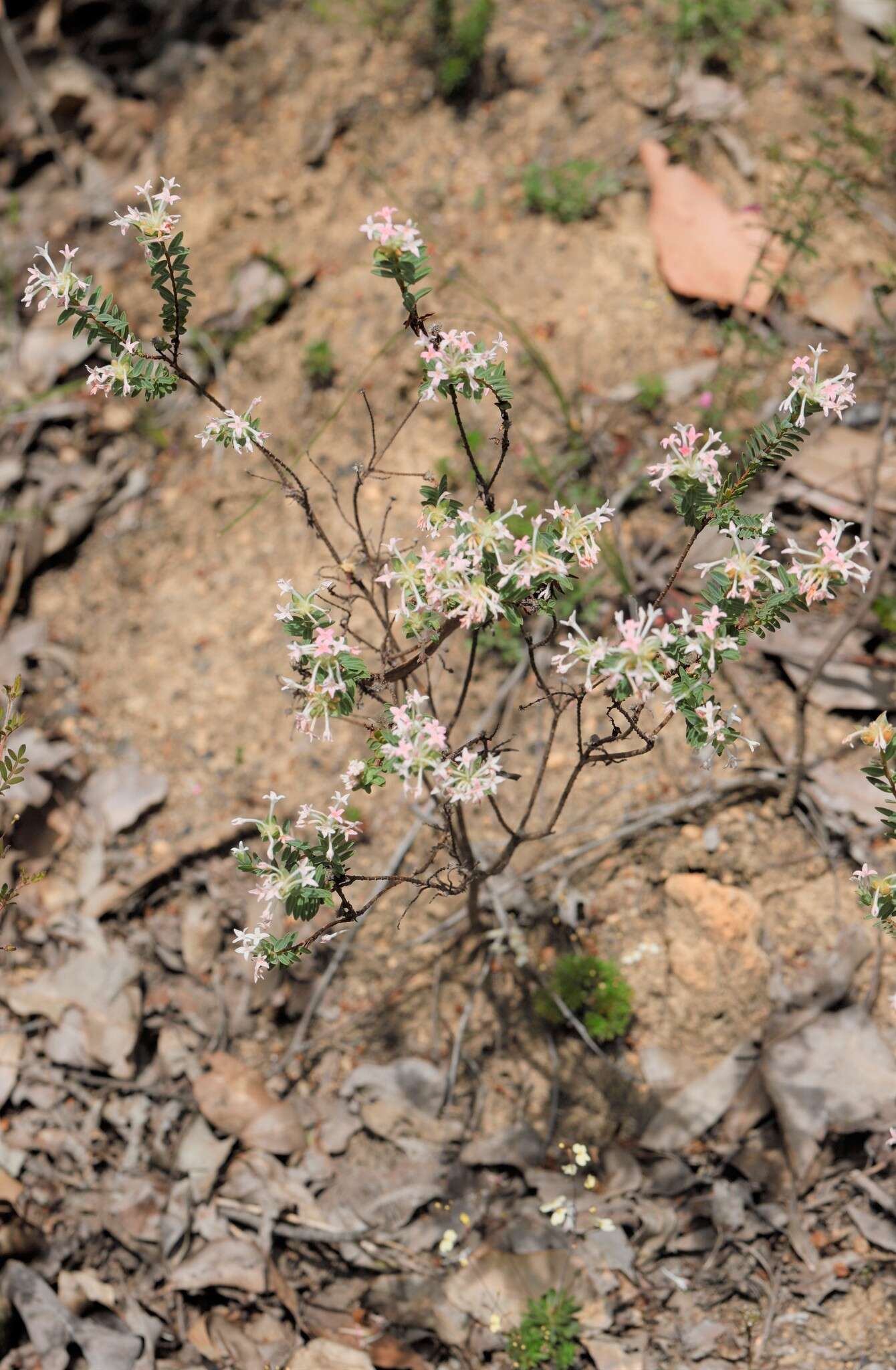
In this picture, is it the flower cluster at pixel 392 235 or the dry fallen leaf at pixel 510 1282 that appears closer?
the flower cluster at pixel 392 235

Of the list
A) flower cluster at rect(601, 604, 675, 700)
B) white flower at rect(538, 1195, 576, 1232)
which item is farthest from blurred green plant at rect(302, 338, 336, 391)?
white flower at rect(538, 1195, 576, 1232)

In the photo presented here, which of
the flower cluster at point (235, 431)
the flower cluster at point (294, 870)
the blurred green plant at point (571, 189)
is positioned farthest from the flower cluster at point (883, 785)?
the blurred green plant at point (571, 189)

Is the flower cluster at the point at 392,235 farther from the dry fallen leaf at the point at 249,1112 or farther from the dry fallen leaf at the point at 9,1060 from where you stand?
the dry fallen leaf at the point at 9,1060

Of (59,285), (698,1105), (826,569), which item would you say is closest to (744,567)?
(826,569)

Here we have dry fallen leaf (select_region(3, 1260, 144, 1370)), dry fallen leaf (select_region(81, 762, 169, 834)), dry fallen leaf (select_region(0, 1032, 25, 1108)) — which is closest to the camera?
dry fallen leaf (select_region(3, 1260, 144, 1370))

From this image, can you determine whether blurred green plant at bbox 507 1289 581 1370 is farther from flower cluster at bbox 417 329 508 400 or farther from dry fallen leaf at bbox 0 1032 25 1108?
flower cluster at bbox 417 329 508 400

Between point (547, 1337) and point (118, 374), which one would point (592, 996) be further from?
point (118, 374)
